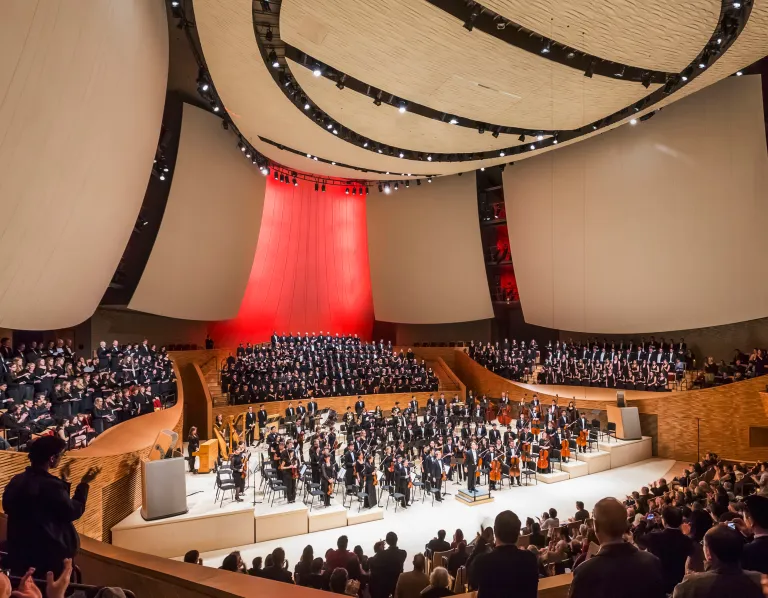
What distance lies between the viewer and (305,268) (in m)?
22.1

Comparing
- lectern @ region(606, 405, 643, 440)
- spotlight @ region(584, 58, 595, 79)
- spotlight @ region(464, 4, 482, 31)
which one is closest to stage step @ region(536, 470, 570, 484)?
lectern @ region(606, 405, 643, 440)

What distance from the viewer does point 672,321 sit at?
621 inches

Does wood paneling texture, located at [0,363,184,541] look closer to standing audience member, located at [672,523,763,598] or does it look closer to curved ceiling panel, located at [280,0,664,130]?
standing audience member, located at [672,523,763,598]

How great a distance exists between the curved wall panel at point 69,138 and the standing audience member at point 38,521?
5819mm

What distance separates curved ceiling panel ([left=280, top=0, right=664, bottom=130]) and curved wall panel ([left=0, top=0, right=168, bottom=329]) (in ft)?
9.00

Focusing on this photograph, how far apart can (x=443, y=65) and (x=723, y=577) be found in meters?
10.1

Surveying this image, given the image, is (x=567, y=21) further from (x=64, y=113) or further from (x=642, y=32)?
(x=64, y=113)

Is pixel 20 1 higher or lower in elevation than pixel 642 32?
lower

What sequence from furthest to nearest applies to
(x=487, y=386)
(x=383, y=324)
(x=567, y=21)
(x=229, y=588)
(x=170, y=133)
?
(x=383, y=324), (x=487, y=386), (x=170, y=133), (x=567, y=21), (x=229, y=588)

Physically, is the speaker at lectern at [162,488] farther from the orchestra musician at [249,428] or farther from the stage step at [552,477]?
the stage step at [552,477]

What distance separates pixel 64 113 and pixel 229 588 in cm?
773

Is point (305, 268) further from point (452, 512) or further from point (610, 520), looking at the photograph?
point (610, 520)

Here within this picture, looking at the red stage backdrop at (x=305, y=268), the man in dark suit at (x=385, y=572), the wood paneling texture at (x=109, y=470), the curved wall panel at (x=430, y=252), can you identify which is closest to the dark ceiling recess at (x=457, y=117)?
the curved wall panel at (x=430, y=252)

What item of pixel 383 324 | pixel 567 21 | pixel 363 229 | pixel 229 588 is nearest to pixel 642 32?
pixel 567 21
